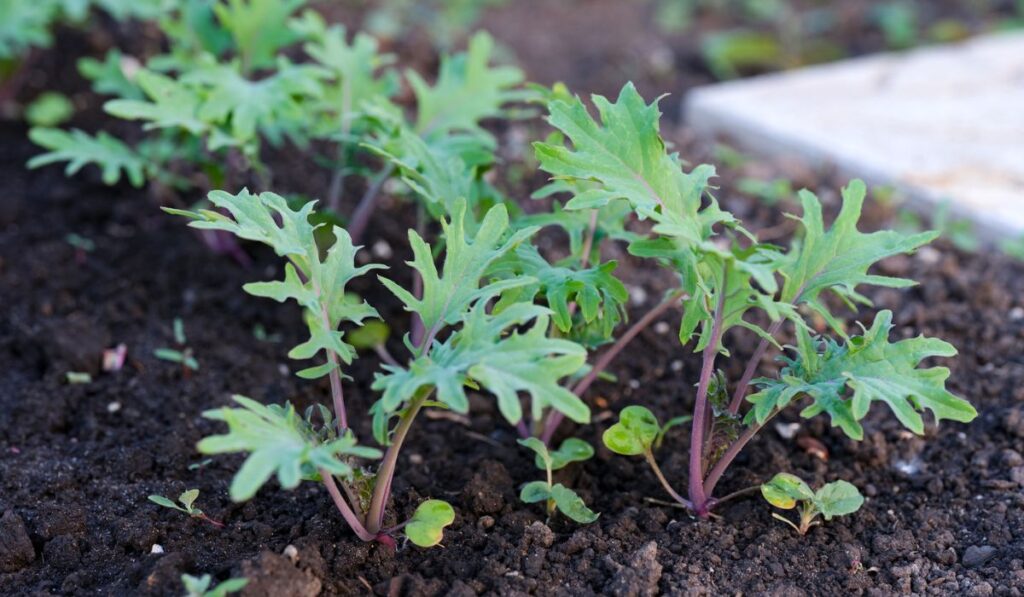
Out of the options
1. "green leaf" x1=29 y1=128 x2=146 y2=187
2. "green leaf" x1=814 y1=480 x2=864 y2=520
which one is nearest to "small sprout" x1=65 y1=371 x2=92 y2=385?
"green leaf" x1=29 y1=128 x2=146 y2=187

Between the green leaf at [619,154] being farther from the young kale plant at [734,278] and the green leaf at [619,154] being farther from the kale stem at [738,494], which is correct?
the kale stem at [738,494]

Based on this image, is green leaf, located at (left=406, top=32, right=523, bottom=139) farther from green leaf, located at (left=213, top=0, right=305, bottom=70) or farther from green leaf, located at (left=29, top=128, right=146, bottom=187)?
green leaf, located at (left=29, top=128, right=146, bottom=187)

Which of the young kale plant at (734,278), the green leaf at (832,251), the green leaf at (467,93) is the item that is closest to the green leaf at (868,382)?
the young kale plant at (734,278)

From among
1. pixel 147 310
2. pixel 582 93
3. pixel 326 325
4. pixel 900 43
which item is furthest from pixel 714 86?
pixel 326 325

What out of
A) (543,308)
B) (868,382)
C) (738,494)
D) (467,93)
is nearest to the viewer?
(543,308)

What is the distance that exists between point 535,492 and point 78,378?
3.93ft

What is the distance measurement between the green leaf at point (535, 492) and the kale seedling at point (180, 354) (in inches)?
38.9

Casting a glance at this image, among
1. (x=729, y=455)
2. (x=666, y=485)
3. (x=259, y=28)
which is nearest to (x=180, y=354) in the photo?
(x=259, y=28)

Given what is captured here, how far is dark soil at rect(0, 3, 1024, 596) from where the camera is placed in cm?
201

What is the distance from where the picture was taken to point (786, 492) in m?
2.10

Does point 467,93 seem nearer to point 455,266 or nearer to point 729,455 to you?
point 455,266

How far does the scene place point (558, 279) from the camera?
6.63 feet

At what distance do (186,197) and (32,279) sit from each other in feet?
1.95

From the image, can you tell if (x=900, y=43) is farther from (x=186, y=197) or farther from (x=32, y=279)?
(x=32, y=279)
